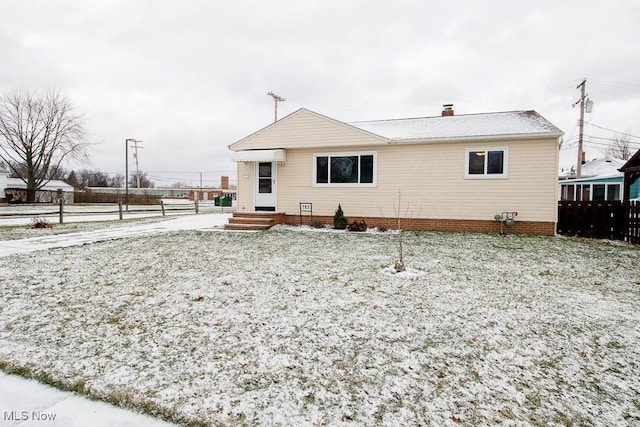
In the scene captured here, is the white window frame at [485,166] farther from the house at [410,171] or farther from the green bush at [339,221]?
the green bush at [339,221]

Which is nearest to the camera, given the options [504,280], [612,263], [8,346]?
[8,346]

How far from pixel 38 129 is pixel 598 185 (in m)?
51.6

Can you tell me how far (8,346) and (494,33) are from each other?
A: 17.3m

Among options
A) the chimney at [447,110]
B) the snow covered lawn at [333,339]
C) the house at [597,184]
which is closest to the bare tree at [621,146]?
the house at [597,184]

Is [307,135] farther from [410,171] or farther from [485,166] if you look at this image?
[485,166]

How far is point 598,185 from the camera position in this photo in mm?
21625

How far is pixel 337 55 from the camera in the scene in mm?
16984

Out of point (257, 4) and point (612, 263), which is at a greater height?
point (257, 4)

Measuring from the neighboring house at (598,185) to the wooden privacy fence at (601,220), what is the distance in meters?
13.8

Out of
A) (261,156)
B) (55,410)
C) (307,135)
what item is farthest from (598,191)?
(55,410)

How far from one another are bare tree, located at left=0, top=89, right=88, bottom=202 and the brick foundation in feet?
117

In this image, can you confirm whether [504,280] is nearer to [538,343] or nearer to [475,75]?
[538,343]

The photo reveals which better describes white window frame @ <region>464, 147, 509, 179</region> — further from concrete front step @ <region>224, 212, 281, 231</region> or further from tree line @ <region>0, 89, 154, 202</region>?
tree line @ <region>0, 89, 154, 202</region>

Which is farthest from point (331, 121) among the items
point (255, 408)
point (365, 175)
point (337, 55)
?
point (255, 408)
